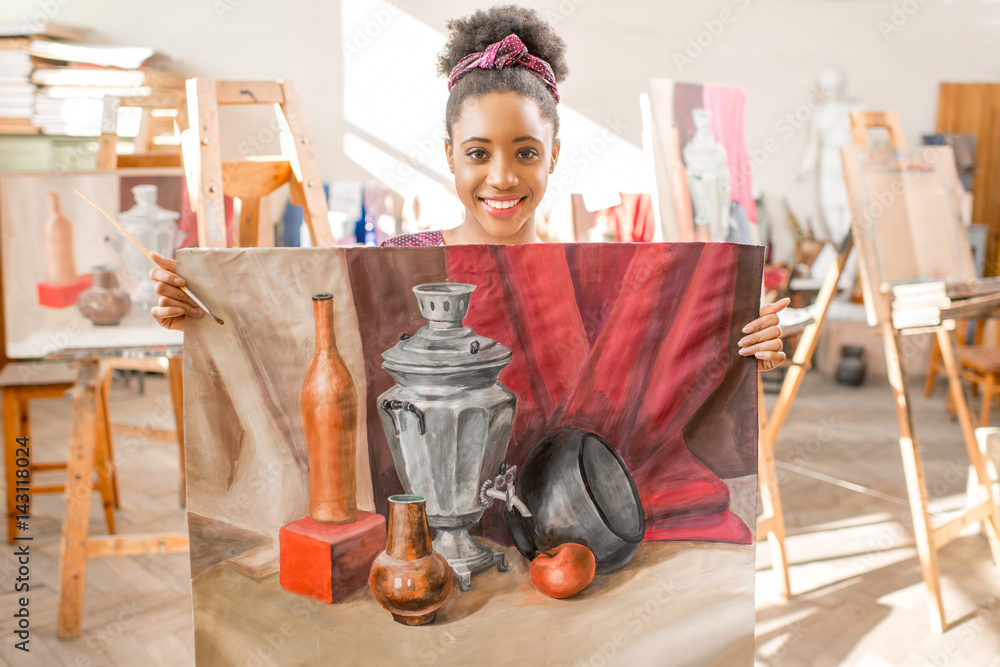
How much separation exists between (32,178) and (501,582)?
229 cm

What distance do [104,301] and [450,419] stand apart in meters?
1.77

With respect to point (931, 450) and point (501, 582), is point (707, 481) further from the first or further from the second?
point (931, 450)

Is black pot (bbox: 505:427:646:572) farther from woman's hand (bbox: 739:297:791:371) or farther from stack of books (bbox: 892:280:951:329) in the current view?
stack of books (bbox: 892:280:951:329)

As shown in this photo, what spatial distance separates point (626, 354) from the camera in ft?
3.85

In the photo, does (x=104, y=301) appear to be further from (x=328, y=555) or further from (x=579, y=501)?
(x=579, y=501)

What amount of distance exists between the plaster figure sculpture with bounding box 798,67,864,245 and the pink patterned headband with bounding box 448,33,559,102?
4.39m

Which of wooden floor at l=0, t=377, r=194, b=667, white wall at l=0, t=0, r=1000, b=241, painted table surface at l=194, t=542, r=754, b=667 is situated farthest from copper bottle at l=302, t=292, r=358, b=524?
white wall at l=0, t=0, r=1000, b=241

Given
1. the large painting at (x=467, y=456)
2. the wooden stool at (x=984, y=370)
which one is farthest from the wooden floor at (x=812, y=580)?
the large painting at (x=467, y=456)

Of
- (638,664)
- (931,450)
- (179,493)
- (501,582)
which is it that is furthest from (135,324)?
(931,450)

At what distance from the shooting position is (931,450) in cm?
372

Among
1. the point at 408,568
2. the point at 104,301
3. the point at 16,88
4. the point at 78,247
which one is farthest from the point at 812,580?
the point at 16,88

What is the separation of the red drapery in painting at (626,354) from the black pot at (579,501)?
2cm

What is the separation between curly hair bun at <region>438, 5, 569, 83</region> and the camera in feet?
4.67

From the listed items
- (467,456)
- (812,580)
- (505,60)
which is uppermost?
(505,60)
